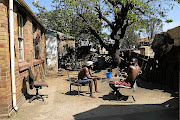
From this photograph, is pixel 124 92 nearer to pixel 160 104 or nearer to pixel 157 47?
pixel 160 104

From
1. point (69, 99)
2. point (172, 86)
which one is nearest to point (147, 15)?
point (172, 86)

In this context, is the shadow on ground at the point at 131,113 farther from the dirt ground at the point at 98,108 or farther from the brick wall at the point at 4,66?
the brick wall at the point at 4,66

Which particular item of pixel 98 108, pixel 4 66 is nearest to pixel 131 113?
pixel 98 108

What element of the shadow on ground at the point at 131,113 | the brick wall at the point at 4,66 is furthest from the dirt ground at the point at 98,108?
the brick wall at the point at 4,66

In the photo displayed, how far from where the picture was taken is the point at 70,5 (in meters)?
12.7

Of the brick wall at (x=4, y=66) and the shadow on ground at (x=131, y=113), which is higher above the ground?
the brick wall at (x=4, y=66)

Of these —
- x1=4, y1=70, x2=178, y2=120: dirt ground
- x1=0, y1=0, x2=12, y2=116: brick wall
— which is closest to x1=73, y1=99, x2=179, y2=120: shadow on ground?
x1=4, y1=70, x2=178, y2=120: dirt ground

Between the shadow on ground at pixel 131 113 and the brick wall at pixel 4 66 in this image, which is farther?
the shadow on ground at pixel 131 113

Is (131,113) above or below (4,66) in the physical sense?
below

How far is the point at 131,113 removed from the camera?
15.7ft

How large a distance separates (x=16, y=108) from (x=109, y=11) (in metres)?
11.7

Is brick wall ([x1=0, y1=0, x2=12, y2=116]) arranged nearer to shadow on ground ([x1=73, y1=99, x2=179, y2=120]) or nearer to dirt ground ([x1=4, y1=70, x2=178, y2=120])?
dirt ground ([x1=4, y1=70, x2=178, y2=120])

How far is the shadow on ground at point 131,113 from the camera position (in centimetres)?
445

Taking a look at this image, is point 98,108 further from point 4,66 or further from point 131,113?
point 4,66
